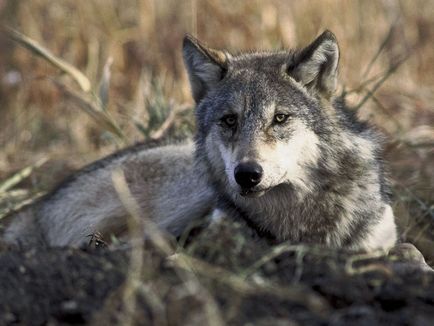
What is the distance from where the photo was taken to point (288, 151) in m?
4.98

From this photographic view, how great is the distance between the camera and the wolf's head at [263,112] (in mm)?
4867

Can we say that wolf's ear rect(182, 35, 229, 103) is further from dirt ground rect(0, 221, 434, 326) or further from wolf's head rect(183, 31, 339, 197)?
dirt ground rect(0, 221, 434, 326)

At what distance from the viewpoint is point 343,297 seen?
3586 mm

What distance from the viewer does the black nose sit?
473cm

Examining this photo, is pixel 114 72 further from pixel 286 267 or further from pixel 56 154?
pixel 286 267

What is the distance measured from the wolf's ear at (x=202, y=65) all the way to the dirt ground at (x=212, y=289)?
175 cm

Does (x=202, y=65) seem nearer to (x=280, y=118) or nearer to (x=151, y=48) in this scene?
(x=280, y=118)

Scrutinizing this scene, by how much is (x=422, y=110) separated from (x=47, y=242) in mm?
4413

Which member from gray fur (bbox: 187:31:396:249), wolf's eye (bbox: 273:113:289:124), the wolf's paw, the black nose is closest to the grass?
gray fur (bbox: 187:31:396:249)

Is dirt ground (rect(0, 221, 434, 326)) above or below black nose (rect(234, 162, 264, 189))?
above

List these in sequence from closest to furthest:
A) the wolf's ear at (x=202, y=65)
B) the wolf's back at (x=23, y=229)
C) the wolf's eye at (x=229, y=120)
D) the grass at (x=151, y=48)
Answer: the wolf's eye at (x=229, y=120) → the wolf's ear at (x=202, y=65) → the wolf's back at (x=23, y=229) → the grass at (x=151, y=48)

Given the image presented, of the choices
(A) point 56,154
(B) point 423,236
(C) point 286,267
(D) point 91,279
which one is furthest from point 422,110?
(D) point 91,279

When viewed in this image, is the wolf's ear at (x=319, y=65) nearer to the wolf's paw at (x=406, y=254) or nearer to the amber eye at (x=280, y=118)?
the amber eye at (x=280, y=118)

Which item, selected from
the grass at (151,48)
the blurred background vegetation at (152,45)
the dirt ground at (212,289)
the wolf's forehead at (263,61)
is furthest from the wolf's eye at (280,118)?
the blurred background vegetation at (152,45)
